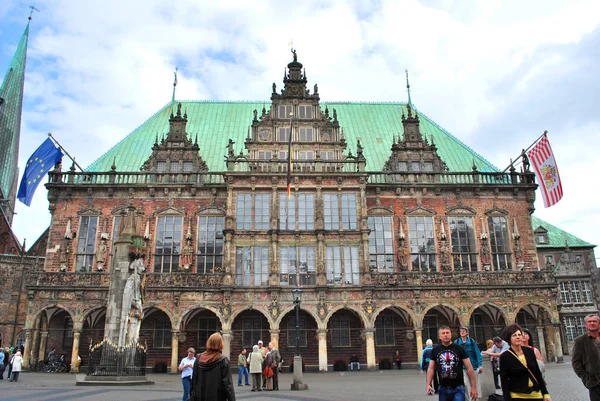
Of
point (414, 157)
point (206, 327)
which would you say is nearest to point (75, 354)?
point (206, 327)

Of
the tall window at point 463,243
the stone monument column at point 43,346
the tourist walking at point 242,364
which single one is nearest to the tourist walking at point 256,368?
the tourist walking at point 242,364

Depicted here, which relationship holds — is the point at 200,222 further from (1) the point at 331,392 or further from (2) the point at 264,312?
(1) the point at 331,392

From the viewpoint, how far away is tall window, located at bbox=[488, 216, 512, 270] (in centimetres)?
3222

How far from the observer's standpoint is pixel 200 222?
3222 centimetres

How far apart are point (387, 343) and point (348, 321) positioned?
264 cm

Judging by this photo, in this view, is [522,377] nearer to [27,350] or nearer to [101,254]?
[27,350]

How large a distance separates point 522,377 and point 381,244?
26486 mm

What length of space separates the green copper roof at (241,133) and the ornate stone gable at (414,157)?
1.43m

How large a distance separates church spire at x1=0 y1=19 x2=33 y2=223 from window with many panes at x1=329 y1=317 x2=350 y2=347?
52296mm

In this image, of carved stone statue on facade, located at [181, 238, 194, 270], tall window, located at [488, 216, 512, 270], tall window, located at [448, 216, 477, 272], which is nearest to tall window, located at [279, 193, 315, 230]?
carved stone statue on facade, located at [181, 238, 194, 270]

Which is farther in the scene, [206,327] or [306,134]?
Result: [306,134]

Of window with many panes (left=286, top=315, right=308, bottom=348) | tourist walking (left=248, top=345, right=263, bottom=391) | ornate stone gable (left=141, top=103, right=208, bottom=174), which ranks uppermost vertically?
ornate stone gable (left=141, top=103, right=208, bottom=174)

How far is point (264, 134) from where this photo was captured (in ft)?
109

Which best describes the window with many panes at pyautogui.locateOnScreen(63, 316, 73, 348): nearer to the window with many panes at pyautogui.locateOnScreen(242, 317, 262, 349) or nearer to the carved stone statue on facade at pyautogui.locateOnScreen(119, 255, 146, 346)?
the window with many panes at pyautogui.locateOnScreen(242, 317, 262, 349)
